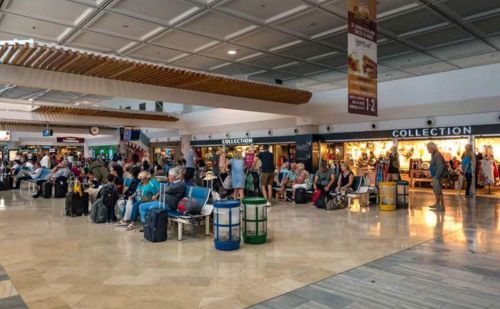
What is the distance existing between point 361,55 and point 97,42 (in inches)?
322

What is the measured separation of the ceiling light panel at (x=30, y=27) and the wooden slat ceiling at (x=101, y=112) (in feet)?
15.0

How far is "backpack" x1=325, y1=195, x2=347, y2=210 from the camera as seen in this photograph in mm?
9367

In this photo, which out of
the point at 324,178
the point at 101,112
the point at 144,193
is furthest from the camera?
the point at 101,112

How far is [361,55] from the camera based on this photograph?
6.76 m

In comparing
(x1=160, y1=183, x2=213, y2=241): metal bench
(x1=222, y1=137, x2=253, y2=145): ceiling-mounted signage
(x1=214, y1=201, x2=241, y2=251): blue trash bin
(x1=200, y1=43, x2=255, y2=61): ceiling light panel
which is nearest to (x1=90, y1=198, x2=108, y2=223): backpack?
(x1=160, y1=183, x2=213, y2=241): metal bench

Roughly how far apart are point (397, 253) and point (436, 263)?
0.58m

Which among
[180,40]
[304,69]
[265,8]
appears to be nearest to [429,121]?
[304,69]

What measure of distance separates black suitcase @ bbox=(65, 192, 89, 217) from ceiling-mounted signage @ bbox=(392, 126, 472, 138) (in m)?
10.4

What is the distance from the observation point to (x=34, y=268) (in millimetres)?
4750

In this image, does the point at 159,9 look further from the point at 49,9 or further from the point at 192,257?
the point at 192,257

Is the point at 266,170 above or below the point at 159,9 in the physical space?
below

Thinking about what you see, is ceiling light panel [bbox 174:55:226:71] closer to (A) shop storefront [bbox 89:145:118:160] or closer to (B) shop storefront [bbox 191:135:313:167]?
(B) shop storefront [bbox 191:135:313:167]

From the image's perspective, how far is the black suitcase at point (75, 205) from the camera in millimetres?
8719

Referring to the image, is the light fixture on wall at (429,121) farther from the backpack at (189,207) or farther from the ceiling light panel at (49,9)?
the ceiling light panel at (49,9)
